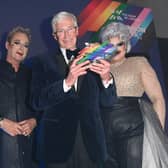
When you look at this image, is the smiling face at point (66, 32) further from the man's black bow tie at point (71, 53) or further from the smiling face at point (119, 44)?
the smiling face at point (119, 44)

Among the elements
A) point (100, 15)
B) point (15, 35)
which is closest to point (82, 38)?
point (100, 15)

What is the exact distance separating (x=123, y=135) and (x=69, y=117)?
0.32 metres

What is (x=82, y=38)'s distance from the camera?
9.94 feet

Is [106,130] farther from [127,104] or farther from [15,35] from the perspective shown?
[15,35]

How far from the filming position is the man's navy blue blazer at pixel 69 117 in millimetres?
1808

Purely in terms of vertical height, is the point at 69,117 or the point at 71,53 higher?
the point at 71,53

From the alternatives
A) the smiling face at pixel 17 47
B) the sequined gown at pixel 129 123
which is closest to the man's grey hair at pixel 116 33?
the sequined gown at pixel 129 123

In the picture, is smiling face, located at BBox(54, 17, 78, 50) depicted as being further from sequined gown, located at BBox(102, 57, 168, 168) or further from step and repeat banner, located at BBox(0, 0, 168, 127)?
step and repeat banner, located at BBox(0, 0, 168, 127)

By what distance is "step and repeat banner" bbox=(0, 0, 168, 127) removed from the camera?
271cm

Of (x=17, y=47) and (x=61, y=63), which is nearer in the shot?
(x=61, y=63)

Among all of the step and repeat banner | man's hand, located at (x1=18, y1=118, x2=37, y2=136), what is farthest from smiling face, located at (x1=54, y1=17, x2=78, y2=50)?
the step and repeat banner

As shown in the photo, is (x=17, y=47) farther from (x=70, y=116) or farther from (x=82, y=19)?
(x=82, y=19)

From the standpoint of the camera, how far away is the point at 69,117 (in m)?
1.81

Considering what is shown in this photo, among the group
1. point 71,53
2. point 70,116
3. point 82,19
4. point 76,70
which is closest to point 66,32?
point 71,53
